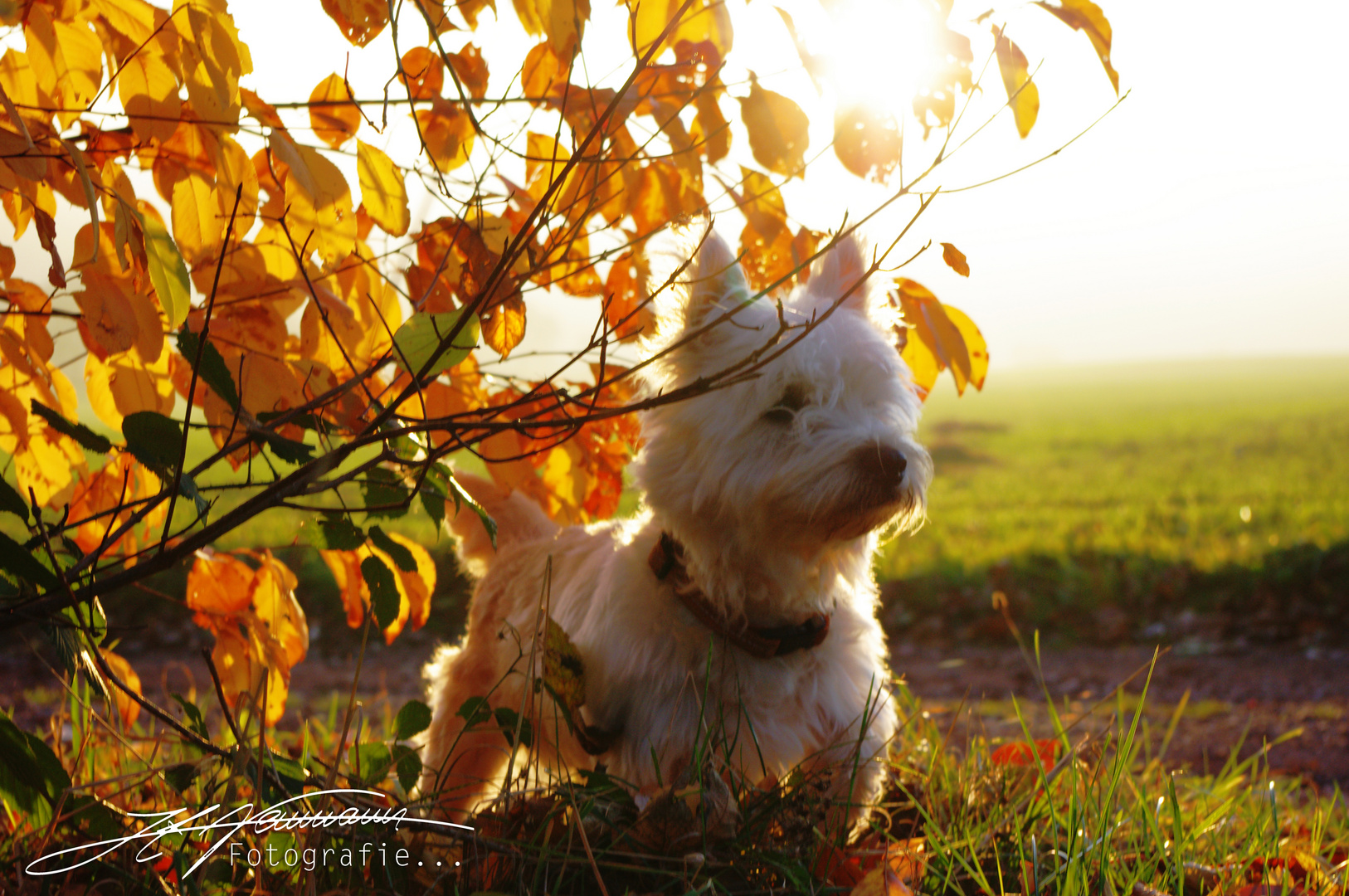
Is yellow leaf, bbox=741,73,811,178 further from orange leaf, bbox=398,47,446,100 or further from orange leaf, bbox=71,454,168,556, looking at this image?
orange leaf, bbox=71,454,168,556

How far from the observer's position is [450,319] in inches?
66.1

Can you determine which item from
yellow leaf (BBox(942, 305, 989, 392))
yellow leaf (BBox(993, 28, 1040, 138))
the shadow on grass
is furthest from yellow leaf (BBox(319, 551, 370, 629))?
the shadow on grass

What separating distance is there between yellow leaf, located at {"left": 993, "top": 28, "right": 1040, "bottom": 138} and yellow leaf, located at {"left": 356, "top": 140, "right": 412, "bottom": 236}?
132cm

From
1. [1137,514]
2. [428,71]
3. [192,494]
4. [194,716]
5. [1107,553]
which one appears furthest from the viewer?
[1137,514]

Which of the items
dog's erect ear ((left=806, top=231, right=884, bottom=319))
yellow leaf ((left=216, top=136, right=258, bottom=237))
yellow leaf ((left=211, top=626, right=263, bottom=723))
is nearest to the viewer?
yellow leaf ((left=216, top=136, right=258, bottom=237))

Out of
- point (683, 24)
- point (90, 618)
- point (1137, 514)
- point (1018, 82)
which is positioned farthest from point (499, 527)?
point (1137, 514)

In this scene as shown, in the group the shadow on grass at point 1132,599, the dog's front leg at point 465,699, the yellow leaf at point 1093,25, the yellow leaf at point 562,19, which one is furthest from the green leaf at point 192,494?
the shadow on grass at point 1132,599

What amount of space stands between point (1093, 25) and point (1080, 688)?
566cm

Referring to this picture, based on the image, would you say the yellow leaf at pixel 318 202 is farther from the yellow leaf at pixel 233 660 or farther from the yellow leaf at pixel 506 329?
the yellow leaf at pixel 233 660

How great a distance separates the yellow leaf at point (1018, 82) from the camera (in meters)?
1.99

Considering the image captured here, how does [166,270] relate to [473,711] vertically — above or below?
above

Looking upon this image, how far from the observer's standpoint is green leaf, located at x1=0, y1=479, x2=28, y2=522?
5.72 ft

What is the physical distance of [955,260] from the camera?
6.50ft
